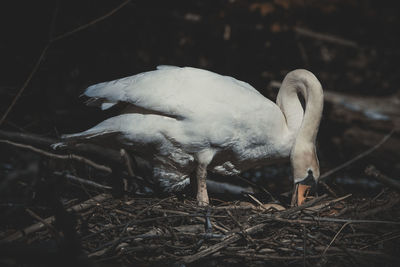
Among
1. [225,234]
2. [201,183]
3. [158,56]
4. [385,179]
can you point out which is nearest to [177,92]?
[201,183]

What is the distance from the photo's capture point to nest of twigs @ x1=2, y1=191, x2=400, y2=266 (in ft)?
8.31

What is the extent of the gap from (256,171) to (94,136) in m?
3.49

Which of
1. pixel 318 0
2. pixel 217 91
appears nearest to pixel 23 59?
pixel 217 91

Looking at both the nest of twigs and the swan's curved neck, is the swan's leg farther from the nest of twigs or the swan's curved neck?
the swan's curved neck

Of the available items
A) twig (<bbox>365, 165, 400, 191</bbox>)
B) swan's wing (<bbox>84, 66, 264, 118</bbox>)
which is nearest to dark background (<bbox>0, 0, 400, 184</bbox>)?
swan's wing (<bbox>84, 66, 264, 118</bbox>)

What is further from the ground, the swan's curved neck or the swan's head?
the swan's curved neck

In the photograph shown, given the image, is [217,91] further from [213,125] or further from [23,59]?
→ [23,59]

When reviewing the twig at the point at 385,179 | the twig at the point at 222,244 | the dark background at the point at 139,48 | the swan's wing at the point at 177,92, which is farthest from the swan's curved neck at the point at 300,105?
the dark background at the point at 139,48

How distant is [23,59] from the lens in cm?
400

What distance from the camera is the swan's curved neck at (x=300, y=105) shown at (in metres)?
3.35

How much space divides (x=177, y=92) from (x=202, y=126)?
334mm

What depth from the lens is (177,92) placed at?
315cm

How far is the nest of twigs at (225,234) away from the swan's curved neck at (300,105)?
57 centimetres

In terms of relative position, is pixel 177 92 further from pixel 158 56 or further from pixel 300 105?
pixel 158 56
